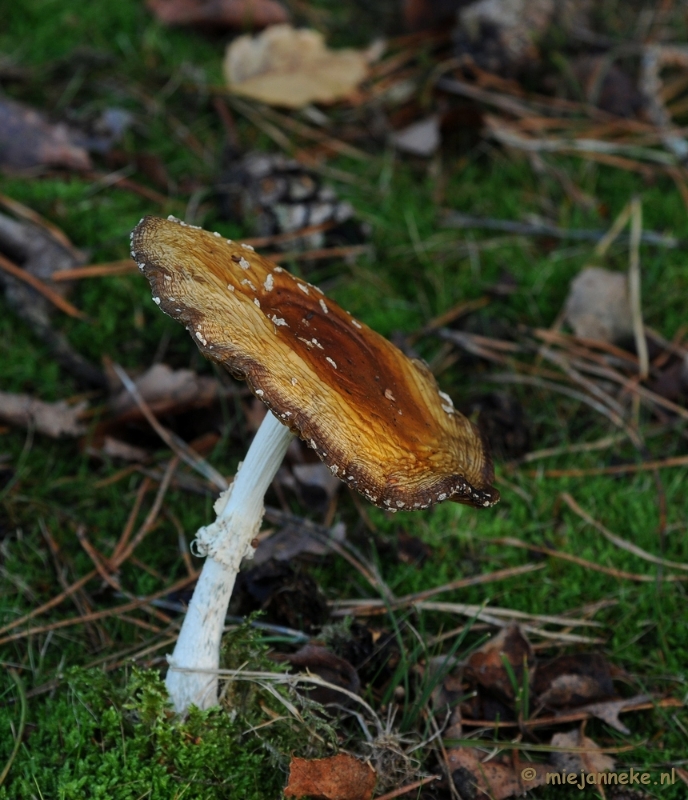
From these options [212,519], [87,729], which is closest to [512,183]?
[212,519]

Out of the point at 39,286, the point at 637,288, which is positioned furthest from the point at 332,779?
the point at 637,288

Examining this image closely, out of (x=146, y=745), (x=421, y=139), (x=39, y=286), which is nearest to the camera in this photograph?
(x=146, y=745)

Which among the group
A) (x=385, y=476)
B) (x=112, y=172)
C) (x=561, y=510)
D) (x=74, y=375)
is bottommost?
(x=561, y=510)

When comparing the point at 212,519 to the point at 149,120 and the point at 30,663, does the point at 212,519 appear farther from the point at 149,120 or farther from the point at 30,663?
the point at 149,120

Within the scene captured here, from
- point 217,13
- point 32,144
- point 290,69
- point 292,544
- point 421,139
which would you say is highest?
point 217,13

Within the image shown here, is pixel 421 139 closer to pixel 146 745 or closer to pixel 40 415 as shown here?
pixel 40 415

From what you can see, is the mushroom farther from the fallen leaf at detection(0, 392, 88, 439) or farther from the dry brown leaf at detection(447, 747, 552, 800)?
the fallen leaf at detection(0, 392, 88, 439)

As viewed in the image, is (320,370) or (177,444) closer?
(320,370)
